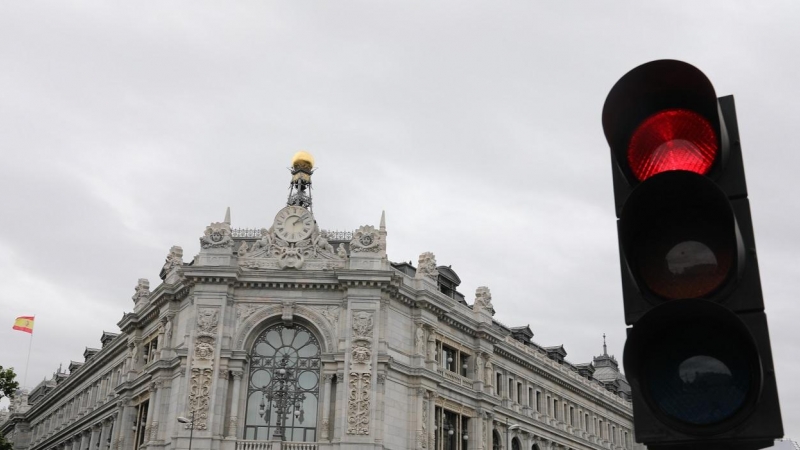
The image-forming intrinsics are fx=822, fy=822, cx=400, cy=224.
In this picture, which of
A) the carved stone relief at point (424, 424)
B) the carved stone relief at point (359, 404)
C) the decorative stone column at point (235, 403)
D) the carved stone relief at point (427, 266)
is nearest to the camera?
the carved stone relief at point (359, 404)

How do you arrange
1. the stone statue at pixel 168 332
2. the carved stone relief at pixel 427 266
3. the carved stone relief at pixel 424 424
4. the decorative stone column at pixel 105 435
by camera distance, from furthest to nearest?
the decorative stone column at pixel 105 435, the carved stone relief at pixel 427 266, the stone statue at pixel 168 332, the carved stone relief at pixel 424 424

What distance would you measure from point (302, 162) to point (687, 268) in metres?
53.8

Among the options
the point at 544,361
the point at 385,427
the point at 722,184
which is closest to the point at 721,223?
the point at 722,184

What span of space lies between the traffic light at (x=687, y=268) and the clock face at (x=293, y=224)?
43226 mm

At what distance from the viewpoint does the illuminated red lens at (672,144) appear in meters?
4.05

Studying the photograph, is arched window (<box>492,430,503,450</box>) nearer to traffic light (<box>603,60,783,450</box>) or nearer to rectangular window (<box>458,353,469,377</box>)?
rectangular window (<box>458,353,469,377</box>)

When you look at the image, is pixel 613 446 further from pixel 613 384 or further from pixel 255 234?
pixel 255 234

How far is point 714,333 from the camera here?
3855 millimetres

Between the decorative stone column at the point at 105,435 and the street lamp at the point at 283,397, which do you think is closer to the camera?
the street lamp at the point at 283,397

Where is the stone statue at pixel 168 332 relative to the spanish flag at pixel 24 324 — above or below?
below

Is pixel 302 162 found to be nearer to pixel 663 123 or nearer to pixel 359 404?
pixel 359 404

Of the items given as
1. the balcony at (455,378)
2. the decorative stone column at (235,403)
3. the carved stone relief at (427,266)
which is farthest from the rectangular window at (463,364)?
the decorative stone column at (235,403)

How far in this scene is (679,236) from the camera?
4.05m

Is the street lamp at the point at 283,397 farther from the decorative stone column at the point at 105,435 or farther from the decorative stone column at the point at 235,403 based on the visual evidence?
the decorative stone column at the point at 105,435
